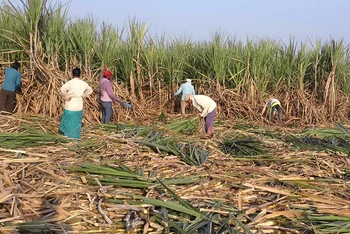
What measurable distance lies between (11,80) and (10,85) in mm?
93

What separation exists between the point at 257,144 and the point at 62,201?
96.0 inches

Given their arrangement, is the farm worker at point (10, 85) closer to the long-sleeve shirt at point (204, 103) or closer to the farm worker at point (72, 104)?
the farm worker at point (72, 104)

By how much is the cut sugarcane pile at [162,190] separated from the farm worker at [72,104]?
30.9 inches

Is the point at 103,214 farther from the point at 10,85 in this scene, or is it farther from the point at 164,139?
the point at 10,85

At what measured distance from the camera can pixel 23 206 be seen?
2654 mm

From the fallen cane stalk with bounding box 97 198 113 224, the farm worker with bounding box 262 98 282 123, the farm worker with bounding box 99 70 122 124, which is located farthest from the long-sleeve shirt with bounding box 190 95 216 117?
the fallen cane stalk with bounding box 97 198 113 224

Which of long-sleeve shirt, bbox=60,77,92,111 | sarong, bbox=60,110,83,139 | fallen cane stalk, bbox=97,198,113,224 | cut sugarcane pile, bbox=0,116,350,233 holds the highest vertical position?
long-sleeve shirt, bbox=60,77,92,111

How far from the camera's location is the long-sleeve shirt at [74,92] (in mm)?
5031

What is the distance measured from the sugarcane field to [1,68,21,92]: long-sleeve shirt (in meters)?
0.04

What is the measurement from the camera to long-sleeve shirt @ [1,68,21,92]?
6.44 meters

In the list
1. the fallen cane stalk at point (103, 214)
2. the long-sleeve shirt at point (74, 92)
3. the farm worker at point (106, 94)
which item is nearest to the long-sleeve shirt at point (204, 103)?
the farm worker at point (106, 94)

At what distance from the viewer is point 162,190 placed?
2932 millimetres

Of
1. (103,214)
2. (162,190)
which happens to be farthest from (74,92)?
(103,214)

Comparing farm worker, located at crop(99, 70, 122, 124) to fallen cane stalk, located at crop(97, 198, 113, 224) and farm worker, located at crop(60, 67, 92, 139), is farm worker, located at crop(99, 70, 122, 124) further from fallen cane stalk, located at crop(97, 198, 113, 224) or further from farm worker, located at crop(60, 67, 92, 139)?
fallen cane stalk, located at crop(97, 198, 113, 224)
